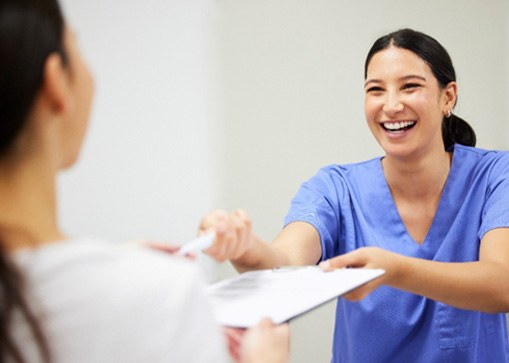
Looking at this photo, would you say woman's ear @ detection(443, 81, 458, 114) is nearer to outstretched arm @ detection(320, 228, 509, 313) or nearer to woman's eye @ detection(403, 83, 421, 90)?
woman's eye @ detection(403, 83, 421, 90)

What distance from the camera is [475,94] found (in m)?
1.96

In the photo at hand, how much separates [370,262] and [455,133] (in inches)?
24.3

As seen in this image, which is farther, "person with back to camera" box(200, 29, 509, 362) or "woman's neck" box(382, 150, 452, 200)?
"woman's neck" box(382, 150, 452, 200)

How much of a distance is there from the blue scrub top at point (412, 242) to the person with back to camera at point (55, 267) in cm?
72

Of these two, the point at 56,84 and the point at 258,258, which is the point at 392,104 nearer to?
the point at 258,258

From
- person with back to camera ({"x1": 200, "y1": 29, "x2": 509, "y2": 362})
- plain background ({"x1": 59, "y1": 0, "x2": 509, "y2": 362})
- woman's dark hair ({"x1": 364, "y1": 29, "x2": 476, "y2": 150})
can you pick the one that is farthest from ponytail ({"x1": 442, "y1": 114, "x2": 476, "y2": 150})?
plain background ({"x1": 59, "y1": 0, "x2": 509, "y2": 362})

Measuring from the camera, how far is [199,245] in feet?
2.39

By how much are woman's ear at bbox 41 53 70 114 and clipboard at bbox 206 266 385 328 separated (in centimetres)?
26

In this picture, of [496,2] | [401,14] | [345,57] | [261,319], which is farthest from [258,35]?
[261,319]

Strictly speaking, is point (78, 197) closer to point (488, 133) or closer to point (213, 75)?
point (213, 75)

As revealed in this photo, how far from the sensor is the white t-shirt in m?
0.39

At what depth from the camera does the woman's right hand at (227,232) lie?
0.79 metres

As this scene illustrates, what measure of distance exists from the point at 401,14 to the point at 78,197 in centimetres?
120

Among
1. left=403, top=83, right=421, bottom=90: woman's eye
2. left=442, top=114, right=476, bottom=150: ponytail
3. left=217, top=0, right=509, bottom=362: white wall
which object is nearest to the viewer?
left=403, top=83, right=421, bottom=90: woman's eye
